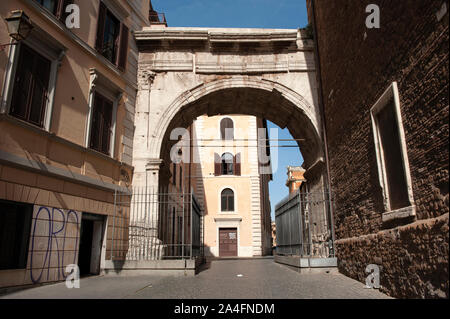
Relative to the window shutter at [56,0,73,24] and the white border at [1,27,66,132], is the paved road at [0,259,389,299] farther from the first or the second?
the window shutter at [56,0,73,24]

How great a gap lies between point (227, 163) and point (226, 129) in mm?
2461

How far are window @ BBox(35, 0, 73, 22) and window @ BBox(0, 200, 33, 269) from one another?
402 centimetres

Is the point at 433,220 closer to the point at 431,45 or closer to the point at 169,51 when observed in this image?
the point at 431,45

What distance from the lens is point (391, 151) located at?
550cm

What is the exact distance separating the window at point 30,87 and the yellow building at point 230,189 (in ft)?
52.8

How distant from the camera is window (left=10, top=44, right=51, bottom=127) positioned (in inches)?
246

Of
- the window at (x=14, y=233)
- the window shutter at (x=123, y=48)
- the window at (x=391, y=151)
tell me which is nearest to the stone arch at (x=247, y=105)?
the window shutter at (x=123, y=48)

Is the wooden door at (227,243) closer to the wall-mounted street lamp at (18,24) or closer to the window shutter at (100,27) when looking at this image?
the window shutter at (100,27)

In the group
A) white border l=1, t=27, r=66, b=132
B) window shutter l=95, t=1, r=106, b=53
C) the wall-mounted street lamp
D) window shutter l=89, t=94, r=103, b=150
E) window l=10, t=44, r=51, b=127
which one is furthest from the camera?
window shutter l=95, t=1, r=106, b=53

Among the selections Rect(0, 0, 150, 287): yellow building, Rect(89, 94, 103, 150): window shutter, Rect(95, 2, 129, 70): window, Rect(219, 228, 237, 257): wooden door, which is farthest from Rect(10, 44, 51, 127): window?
Rect(219, 228, 237, 257): wooden door

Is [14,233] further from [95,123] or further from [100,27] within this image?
[100,27]

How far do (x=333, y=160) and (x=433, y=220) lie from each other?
4.93 metres

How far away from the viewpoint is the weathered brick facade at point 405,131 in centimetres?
404

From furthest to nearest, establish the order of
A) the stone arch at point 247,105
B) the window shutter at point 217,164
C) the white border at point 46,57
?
the window shutter at point 217,164, the stone arch at point 247,105, the white border at point 46,57
